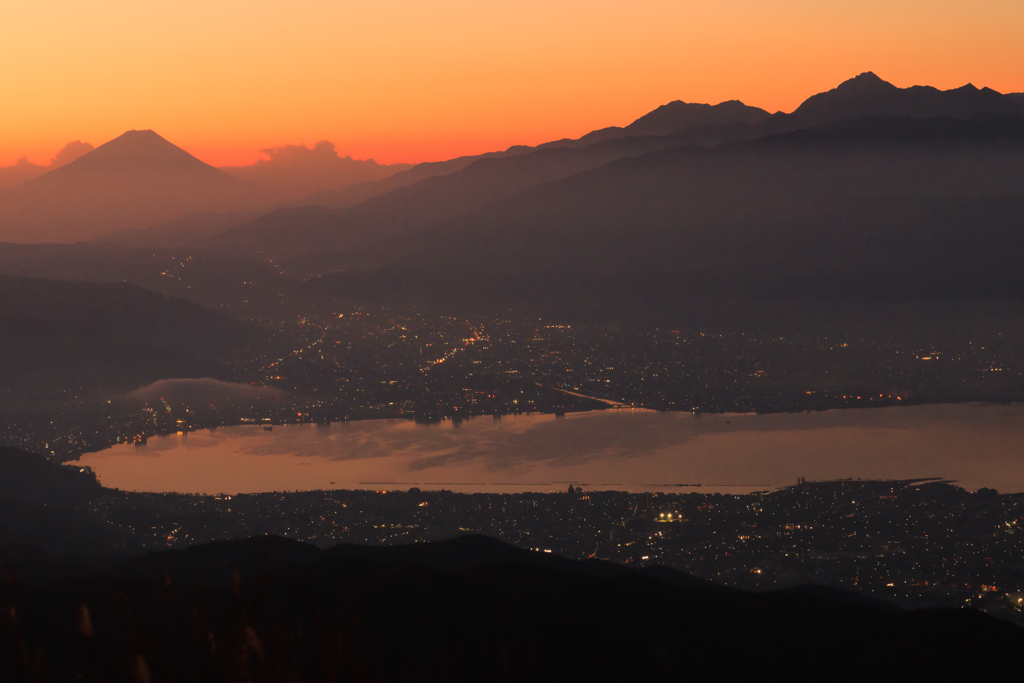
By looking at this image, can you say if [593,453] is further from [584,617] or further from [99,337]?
[99,337]

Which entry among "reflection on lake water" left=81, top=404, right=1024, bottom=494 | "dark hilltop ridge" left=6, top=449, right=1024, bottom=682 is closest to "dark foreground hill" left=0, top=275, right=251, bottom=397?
"reflection on lake water" left=81, top=404, right=1024, bottom=494

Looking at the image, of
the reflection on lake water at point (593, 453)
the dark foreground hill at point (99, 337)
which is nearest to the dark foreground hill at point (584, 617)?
the reflection on lake water at point (593, 453)

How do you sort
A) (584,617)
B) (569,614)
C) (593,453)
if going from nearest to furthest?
(569,614) → (584,617) → (593,453)

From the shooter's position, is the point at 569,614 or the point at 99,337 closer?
the point at 569,614

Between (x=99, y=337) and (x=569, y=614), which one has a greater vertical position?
(x=99, y=337)

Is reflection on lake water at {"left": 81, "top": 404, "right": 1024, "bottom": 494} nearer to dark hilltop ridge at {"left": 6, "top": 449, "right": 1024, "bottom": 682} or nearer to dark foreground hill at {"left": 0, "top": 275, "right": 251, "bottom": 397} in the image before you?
dark foreground hill at {"left": 0, "top": 275, "right": 251, "bottom": 397}

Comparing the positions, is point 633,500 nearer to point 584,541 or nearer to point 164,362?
point 584,541

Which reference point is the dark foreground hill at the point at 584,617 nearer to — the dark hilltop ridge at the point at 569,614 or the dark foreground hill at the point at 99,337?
the dark hilltop ridge at the point at 569,614

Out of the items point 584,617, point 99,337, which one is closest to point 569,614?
point 584,617

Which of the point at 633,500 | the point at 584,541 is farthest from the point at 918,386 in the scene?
the point at 584,541
